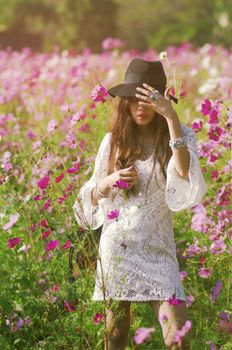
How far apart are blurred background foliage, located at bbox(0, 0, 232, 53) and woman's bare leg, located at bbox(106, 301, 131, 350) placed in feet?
36.3

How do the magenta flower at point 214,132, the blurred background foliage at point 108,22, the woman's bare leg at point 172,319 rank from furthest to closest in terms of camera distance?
the blurred background foliage at point 108,22
the magenta flower at point 214,132
the woman's bare leg at point 172,319

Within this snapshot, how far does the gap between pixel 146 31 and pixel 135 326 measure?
19172 mm

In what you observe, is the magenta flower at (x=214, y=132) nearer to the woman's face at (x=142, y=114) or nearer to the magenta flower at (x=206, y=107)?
the magenta flower at (x=206, y=107)

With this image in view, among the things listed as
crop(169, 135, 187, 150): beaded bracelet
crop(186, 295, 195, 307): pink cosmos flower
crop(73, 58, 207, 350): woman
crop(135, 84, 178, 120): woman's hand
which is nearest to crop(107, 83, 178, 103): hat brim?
crop(73, 58, 207, 350): woman

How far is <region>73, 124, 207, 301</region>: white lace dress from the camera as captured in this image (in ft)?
8.39

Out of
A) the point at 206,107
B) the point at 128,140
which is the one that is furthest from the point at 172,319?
the point at 206,107

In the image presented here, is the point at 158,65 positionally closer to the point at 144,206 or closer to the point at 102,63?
the point at 144,206

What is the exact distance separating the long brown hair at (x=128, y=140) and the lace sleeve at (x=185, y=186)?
0.32ft

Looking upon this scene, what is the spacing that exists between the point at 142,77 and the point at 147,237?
1.88ft

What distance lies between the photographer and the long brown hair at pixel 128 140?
2676 millimetres

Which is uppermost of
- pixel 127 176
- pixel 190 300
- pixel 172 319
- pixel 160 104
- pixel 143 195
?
pixel 160 104

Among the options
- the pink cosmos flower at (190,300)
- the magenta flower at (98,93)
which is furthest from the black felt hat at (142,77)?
the pink cosmos flower at (190,300)

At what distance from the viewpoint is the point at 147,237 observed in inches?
103

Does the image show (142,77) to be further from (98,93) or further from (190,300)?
(190,300)
